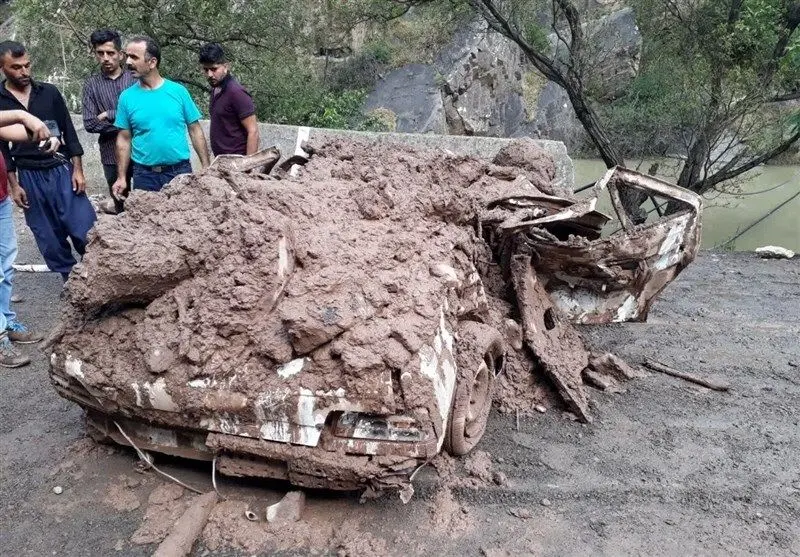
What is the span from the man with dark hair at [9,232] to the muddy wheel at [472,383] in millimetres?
3426

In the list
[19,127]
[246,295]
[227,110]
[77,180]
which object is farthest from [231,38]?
[246,295]

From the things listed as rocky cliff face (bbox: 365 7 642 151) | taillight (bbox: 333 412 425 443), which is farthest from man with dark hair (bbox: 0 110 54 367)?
rocky cliff face (bbox: 365 7 642 151)

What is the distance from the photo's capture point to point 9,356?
5125 mm

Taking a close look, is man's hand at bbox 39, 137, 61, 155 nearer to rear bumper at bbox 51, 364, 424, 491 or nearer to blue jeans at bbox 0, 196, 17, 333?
blue jeans at bbox 0, 196, 17, 333

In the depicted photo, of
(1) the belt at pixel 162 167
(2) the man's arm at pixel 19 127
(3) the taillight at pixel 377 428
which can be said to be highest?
(2) the man's arm at pixel 19 127

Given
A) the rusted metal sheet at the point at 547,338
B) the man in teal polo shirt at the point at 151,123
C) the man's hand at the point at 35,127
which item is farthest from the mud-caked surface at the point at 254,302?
the man in teal polo shirt at the point at 151,123

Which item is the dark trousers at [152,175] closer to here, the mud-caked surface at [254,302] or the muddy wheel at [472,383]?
the mud-caked surface at [254,302]

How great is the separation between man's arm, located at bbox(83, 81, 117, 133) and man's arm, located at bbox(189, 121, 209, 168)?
31.7 inches

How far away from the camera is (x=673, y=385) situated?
5.03m

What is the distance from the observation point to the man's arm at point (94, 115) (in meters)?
6.14

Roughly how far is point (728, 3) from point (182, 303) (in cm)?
1257

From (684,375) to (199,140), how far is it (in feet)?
14.7

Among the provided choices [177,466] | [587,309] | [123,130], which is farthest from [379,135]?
[177,466]

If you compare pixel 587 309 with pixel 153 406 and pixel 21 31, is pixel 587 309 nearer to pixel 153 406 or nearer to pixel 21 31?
pixel 153 406
